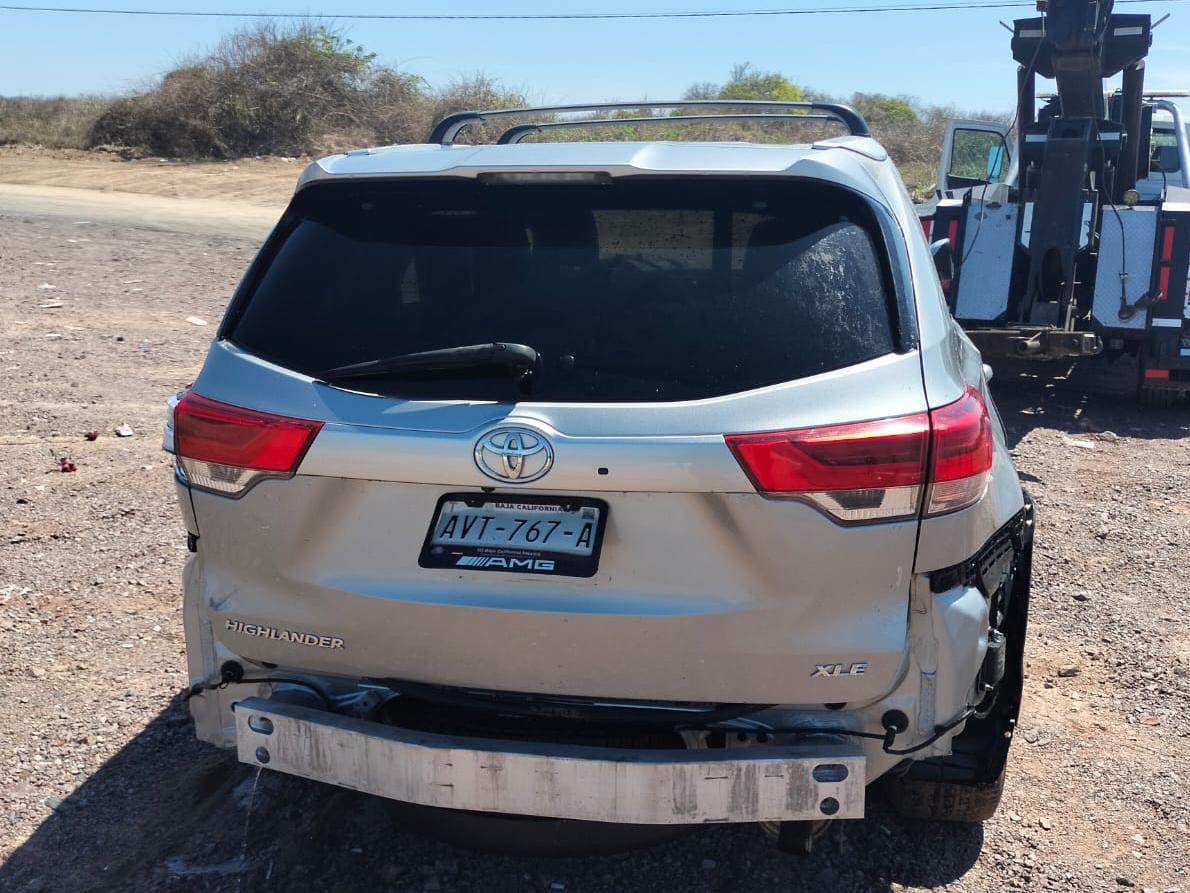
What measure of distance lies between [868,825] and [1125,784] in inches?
34.5

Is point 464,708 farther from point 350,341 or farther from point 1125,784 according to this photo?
point 1125,784

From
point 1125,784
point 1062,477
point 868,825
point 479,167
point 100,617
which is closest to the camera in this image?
point 479,167

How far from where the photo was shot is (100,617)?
15.6ft

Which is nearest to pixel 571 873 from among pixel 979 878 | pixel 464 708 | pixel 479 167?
pixel 464 708

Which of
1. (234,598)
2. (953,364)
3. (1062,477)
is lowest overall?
(1062,477)

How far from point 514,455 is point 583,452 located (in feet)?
0.48

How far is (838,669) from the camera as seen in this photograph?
2.52m

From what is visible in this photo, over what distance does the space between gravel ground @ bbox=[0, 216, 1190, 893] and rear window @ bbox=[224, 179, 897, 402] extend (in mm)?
1414

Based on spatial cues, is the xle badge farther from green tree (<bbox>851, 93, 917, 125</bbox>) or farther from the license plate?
green tree (<bbox>851, 93, 917, 125</bbox>)

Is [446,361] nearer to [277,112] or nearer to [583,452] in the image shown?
[583,452]

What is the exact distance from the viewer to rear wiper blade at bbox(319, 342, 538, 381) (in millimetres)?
2605

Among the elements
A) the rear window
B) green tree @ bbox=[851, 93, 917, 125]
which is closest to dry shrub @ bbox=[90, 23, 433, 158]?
green tree @ bbox=[851, 93, 917, 125]

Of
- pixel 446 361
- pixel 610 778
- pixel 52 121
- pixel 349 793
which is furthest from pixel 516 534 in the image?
pixel 52 121

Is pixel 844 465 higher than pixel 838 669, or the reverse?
pixel 844 465
